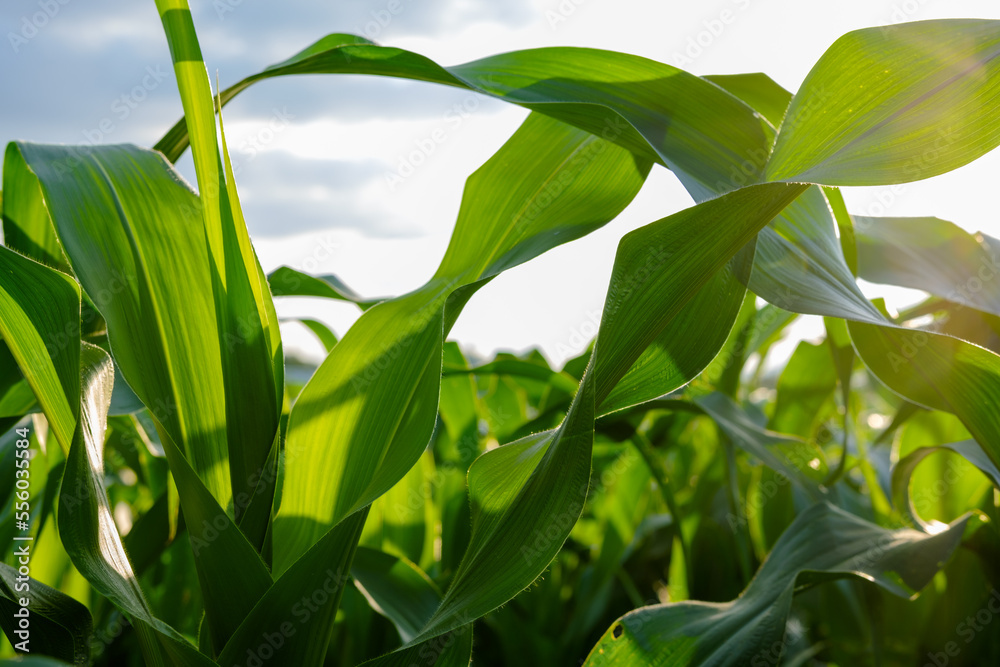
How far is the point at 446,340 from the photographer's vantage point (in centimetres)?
46

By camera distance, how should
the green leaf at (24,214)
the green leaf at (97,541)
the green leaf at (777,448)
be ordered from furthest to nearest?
the green leaf at (777,448) < the green leaf at (24,214) < the green leaf at (97,541)

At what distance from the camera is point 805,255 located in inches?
17.9

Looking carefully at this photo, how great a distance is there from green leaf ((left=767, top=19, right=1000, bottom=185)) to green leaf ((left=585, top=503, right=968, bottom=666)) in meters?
0.32

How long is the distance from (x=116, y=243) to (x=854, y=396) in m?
1.00

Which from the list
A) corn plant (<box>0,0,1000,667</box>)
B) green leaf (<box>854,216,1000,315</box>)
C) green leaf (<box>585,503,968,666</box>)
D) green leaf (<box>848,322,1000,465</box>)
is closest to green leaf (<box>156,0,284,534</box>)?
corn plant (<box>0,0,1000,667</box>)

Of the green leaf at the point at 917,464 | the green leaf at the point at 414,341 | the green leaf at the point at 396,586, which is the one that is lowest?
the green leaf at the point at 396,586

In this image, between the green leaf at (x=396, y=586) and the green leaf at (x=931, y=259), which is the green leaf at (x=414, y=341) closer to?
the green leaf at (x=396, y=586)

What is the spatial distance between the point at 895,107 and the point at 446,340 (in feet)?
0.97

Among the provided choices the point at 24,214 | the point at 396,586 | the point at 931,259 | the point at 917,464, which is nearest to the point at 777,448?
the point at 917,464

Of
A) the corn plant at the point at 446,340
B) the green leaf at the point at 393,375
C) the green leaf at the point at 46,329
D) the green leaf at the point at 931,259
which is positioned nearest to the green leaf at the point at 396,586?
the corn plant at the point at 446,340

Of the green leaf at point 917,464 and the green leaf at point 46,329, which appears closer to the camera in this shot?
the green leaf at point 46,329

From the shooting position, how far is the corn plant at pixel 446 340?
33cm

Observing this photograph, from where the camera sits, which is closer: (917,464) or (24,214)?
(24,214)

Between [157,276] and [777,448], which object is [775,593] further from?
[157,276]
